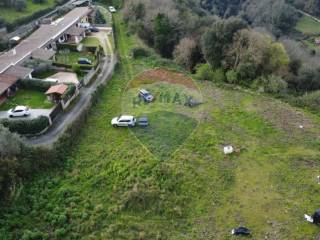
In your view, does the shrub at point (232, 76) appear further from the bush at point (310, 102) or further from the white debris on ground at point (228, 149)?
the white debris on ground at point (228, 149)

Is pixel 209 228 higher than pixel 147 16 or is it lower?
lower

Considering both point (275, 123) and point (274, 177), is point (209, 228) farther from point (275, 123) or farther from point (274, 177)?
point (275, 123)

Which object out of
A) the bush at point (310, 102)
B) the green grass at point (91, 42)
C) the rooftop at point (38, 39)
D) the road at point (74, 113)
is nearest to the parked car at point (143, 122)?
the road at point (74, 113)

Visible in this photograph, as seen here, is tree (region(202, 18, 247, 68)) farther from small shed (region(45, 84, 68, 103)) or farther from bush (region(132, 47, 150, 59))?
small shed (region(45, 84, 68, 103))

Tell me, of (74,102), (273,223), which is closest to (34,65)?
(74,102)

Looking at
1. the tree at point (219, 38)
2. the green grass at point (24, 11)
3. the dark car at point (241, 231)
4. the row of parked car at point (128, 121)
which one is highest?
the tree at point (219, 38)

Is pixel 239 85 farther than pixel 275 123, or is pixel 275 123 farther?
pixel 239 85

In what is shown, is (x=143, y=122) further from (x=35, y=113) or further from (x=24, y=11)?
(x=24, y=11)
